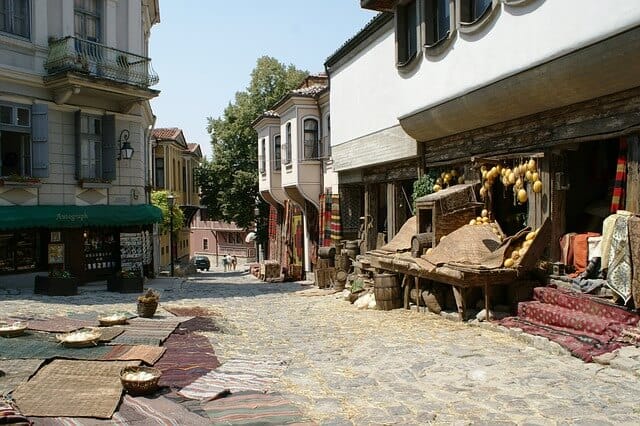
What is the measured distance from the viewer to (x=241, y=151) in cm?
3703

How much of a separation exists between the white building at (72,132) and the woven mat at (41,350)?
7.28 metres

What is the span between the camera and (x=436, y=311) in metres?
11.5

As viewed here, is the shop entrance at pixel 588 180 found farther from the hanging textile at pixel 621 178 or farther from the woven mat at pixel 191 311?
the woven mat at pixel 191 311

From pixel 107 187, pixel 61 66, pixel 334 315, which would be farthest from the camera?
pixel 107 187

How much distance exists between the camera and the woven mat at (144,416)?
5504 mm

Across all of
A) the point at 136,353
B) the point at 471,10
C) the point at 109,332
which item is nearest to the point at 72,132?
the point at 109,332

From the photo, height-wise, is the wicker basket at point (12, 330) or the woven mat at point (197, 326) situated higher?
the wicker basket at point (12, 330)

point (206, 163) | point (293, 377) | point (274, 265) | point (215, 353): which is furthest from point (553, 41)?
point (206, 163)

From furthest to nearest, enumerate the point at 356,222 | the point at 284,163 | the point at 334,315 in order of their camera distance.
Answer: the point at 284,163
the point at 356,222
the point at 334,315

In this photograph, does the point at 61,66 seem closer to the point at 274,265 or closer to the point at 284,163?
the point at 284,163

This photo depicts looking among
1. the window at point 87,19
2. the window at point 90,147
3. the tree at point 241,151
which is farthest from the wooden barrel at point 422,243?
the tree at point 241,151

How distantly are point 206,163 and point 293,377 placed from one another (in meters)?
30.9

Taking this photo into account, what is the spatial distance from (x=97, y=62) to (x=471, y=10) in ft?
34.4

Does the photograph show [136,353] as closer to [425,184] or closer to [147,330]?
[147,330]
